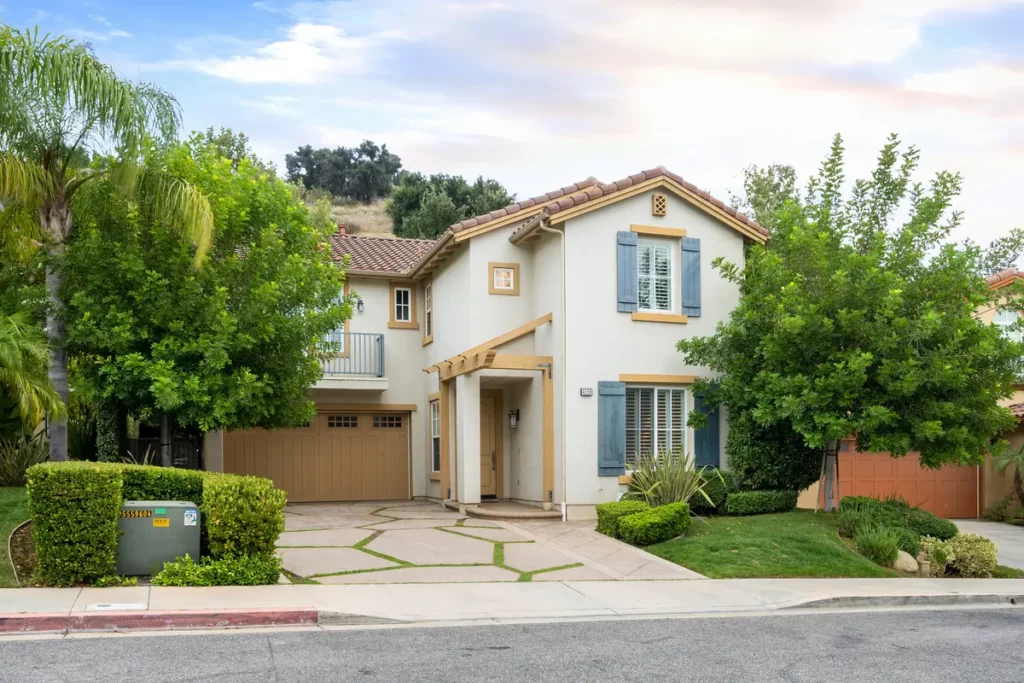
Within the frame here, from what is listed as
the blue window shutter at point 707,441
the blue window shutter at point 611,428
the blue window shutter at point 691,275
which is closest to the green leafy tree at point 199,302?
the blue window shutter at point 611,428

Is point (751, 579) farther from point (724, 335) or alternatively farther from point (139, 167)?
point (139, 167)

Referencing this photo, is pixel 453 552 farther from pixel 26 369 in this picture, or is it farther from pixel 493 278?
pixel 493 278

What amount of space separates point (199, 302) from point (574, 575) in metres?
7.06

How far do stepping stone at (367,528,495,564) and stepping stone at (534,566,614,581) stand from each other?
1042 mm

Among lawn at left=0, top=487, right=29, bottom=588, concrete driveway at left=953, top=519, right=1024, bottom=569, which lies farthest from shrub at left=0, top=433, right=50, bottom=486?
concrete driveway at left=953, top=519, right=1024, bottom=569

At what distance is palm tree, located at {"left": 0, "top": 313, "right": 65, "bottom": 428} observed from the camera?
1228 cm

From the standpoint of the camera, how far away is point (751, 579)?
41.4ft

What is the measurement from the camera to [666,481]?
15797mm

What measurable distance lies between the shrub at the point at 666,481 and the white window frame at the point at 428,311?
671 centimetres

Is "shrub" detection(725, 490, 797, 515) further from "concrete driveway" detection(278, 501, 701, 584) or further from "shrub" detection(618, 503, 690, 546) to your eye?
"concrete driveway" detection(278, 501, 701, 584)

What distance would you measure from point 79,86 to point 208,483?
597 cm

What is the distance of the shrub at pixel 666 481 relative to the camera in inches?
622

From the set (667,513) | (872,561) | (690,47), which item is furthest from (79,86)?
(872,561)

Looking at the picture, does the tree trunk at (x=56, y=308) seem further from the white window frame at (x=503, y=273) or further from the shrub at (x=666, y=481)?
the shrub at (x=666, y=481)
